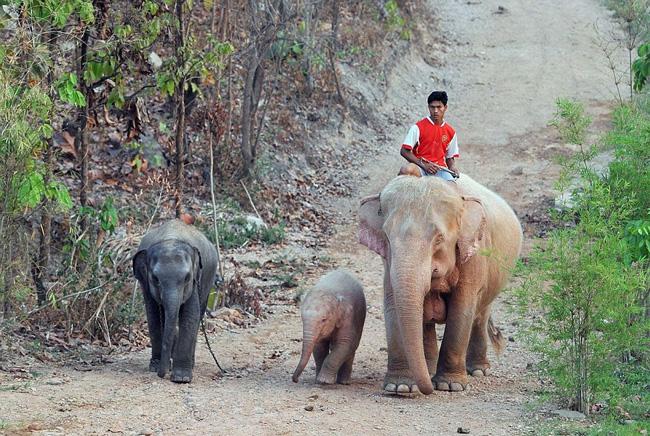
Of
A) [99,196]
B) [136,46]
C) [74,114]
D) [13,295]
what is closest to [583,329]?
[13,295]

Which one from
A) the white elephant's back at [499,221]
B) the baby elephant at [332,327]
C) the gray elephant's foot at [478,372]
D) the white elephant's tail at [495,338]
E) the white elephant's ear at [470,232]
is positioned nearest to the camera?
the white elephant's ear at [470,232]

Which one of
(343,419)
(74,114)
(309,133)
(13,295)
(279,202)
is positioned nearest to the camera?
(343,419)

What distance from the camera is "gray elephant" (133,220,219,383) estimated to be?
10.1 m

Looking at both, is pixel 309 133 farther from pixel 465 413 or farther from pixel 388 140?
pixel 465 413

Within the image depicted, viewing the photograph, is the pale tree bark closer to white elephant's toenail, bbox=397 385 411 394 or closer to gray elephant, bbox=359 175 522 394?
gray elephant, bbox=359 175 522 394

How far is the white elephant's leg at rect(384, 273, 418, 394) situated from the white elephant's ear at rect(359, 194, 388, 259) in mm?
318

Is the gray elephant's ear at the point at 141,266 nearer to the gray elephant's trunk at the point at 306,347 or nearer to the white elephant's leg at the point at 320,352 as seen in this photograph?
the gray elephant's trunk at the point at 306,347

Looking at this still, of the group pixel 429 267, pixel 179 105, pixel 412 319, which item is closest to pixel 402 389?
pixel 412 319

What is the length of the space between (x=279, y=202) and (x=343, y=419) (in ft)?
34.7

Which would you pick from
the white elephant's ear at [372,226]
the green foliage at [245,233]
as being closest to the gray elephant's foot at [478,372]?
the white elephant's ear at [372,226]

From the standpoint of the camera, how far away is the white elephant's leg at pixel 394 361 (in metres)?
9.91

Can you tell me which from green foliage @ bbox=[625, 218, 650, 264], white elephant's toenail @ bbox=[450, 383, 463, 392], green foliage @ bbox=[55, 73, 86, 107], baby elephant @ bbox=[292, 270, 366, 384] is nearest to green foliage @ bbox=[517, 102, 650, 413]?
green foliage @ bbox=[625, 218, 650, 264]

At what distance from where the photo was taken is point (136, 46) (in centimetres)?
1245

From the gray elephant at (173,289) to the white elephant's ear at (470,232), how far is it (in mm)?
2512
